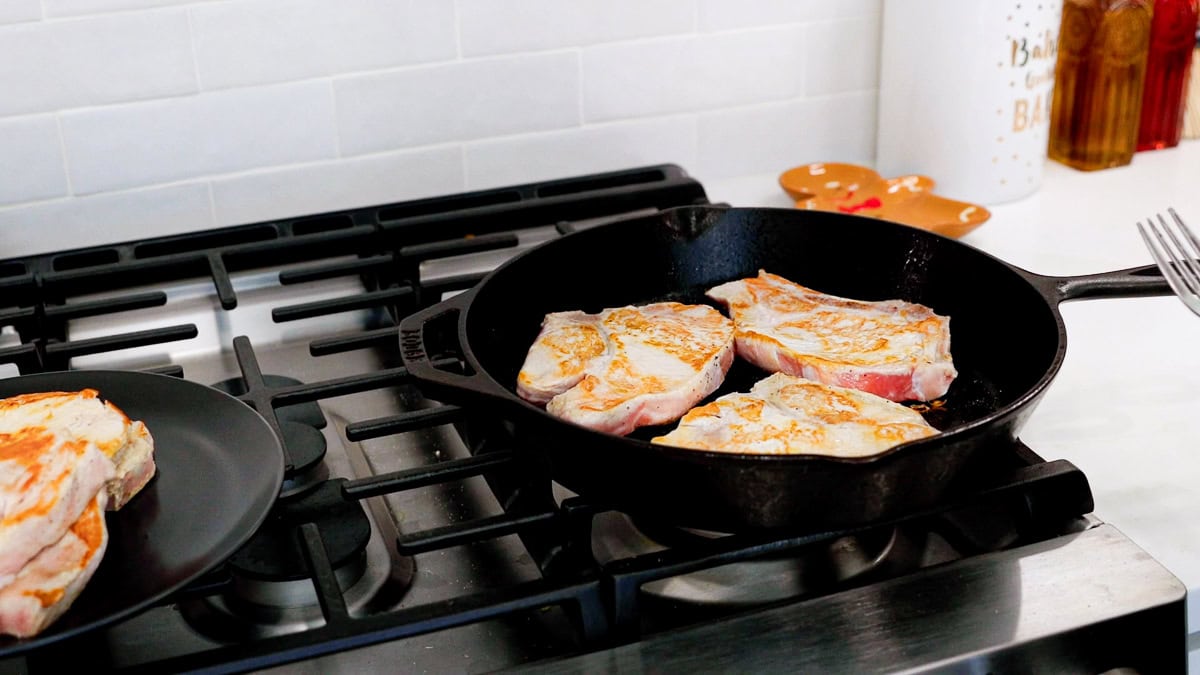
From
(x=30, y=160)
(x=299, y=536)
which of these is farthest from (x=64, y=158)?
(x=299, y=536)

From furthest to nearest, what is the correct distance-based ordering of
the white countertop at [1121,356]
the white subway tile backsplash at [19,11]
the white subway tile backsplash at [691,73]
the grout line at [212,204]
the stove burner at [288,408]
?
the white subway tile backsplash at [691,73], the grout line at [212,204], the white subway tile backsplash at [19,11], the stove burner at [288,408], the white countertop at [1121,356]

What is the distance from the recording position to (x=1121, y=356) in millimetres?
1116

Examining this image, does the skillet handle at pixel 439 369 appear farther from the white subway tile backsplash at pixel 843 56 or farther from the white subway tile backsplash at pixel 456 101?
the white subway tile backsplash at pixel 843 56

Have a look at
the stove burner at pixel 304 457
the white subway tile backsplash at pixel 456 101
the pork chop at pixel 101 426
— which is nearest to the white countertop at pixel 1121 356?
the white subway tile backsplash at pixel 456 101

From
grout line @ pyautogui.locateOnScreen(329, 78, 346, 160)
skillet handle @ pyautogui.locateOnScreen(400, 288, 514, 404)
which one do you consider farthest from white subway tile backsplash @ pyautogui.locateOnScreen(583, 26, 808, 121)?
skillet handle @ pyautogui.locateOnScreen(400, 288, 514, 404)

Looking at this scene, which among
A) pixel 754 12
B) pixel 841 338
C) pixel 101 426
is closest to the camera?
pixel 101 426

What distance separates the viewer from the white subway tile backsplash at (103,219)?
4.15 feet

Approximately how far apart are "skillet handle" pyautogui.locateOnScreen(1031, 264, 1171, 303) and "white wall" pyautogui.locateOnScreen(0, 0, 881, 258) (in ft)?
2.12

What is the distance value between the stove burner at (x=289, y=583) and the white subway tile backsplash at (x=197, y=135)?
0.57 metres

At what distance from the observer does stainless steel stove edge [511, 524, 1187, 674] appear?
0.71 meters

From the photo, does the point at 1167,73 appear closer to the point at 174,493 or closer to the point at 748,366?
the point at 748,366

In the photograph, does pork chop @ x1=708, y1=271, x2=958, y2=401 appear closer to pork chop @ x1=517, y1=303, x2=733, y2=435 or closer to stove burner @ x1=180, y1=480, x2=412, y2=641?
pork chop @ x1=517, y1=303, x2=733, y2=435

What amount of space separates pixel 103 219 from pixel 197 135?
0.13 metres

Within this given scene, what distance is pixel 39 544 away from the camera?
67 centimetres
